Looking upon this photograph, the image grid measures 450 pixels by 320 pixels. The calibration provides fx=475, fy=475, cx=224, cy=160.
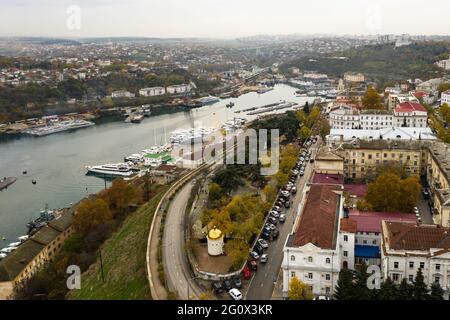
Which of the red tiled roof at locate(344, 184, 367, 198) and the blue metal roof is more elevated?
the red tiled roof at locate(344, 184, 367, 198)

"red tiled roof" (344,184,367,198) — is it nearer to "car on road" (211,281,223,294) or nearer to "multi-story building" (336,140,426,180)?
"multi-story building" (336,140,426,180)

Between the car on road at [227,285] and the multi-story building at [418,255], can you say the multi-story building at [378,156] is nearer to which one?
the multi-story building at [418,255]

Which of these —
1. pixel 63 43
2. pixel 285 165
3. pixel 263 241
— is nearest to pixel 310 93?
pixel 285 165

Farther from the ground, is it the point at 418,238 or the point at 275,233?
the point at 418,238

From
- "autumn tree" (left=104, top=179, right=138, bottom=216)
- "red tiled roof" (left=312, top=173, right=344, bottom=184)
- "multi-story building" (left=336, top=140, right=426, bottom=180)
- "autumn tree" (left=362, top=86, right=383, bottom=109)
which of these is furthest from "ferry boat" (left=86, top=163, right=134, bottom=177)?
"autumn tree" (left=362, top=86, right=383, bottom=109)

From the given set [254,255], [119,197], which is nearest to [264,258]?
[254,255]

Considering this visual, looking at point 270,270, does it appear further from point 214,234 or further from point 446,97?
point 446,97
